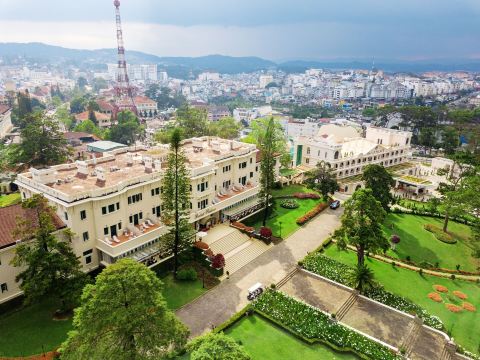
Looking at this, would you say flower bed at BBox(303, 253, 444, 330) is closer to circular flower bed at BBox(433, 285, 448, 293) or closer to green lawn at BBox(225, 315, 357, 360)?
circular flower bed at BBox(433, 285, 448, 293)

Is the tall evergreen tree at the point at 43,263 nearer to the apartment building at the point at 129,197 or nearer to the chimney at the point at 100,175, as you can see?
the apartment building at the point at 129,197

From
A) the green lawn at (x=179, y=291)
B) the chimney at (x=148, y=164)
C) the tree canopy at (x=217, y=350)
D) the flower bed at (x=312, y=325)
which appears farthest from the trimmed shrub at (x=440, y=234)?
the tree canopy at (x=217, y=350)

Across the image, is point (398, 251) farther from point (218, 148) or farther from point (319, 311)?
point (218, 148)

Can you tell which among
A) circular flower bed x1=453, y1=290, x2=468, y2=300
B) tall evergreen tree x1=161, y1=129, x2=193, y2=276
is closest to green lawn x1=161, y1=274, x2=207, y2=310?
tall evergreen tree x1=161, y1=129, x2=193, y2=276

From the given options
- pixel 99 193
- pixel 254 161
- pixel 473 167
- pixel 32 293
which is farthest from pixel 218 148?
pixel 473 167

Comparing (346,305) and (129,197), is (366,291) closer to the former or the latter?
(346,305)

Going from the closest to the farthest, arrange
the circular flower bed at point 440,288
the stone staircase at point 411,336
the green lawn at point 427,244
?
the stone staircase at point 411,336
the circular flower bed at point 440,288
the green lawn at point 427,244
